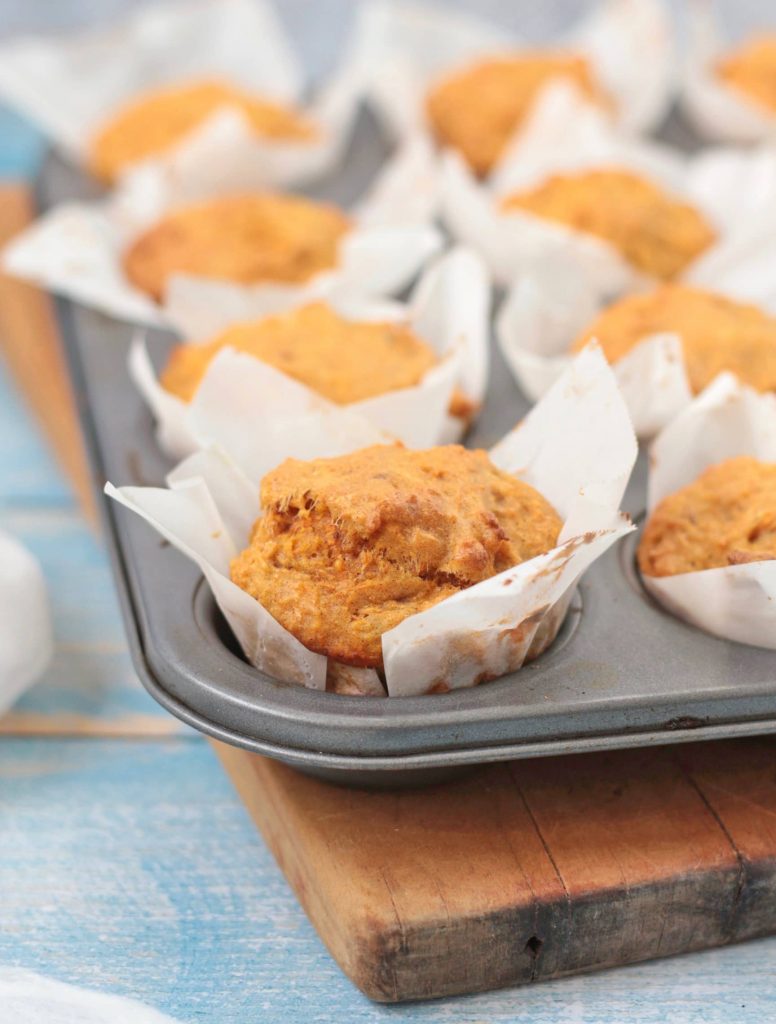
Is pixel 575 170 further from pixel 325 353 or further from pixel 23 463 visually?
pixel 23 463

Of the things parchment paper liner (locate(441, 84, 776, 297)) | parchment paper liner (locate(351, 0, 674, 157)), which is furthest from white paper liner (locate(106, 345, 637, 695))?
parchment paper liner (locate(351, 0, 674, 157))

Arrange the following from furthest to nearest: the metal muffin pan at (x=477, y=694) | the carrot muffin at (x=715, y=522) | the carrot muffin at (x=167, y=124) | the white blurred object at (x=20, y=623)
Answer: the carrot muffin at (x=167, y=124), the white blurred object at (x=20, y=623), the carrot muffin at (x=715, y=522), the metal muffin pan at (x=477, y=694)

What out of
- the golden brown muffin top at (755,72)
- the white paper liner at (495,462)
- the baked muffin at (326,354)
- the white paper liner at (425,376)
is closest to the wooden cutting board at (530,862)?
the white paper liner at (495,462)

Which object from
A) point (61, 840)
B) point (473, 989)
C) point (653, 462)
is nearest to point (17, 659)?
point (61, 840)

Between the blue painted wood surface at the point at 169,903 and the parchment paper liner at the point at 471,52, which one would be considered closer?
the blue painted wood surface at the point at 169,903

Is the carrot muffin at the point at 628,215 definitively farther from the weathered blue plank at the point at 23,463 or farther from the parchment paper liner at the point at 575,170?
the weathered blue plank at the point at 23,463

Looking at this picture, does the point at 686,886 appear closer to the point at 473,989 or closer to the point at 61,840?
the point at 473,989
